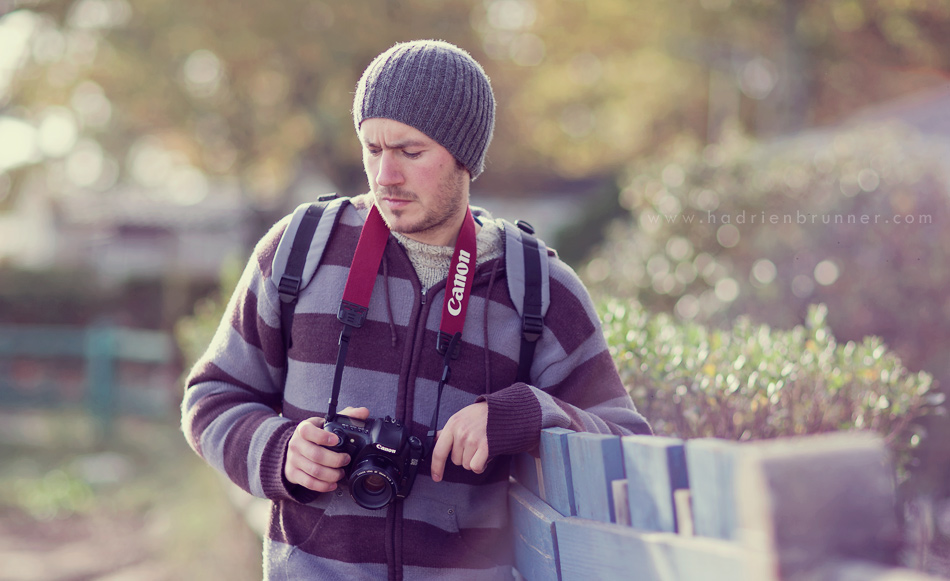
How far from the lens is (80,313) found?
15227 mm

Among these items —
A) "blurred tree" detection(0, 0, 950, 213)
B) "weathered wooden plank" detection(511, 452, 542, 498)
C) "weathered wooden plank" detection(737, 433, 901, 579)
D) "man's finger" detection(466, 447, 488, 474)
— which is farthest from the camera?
"blurred tree" detection(0, 0, 950, 213)

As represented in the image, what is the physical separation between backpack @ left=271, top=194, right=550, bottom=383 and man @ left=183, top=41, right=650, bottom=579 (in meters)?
0.03

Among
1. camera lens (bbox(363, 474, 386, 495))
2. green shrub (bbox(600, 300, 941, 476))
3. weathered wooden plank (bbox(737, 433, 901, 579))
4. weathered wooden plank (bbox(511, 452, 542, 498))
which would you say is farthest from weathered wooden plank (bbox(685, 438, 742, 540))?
green shrub (bbox(600, 300, 941, 476))

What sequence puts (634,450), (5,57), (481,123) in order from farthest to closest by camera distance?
(5,57), (481,123), (634,450)

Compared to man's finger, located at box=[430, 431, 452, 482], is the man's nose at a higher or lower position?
higher

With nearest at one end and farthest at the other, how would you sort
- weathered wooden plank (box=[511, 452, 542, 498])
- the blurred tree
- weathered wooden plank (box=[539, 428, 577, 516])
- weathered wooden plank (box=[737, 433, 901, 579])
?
weathered wooden plank (box=[737, 433, 901, 579])
weathered wooden plank (box=[539, 428, 577, 516])
weathered wooden plank (box=[511, 452, 542, 498])
the blurred tree

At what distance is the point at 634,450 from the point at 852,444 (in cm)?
47

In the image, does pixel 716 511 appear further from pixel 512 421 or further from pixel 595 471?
pixel 512 421

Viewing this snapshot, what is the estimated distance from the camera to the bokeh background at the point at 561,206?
10.2ft

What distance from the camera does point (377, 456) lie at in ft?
6.17

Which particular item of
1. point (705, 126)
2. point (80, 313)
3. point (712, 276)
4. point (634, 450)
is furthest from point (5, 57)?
point (705, 126)

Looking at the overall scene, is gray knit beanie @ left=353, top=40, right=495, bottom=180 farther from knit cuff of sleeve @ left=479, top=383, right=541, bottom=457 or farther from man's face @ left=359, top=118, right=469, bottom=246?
knit cuff of sleeve @ left=479, top=383, right=541, bottom=457

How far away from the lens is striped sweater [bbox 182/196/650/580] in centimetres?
200

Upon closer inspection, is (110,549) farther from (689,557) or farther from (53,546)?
(689,557)
